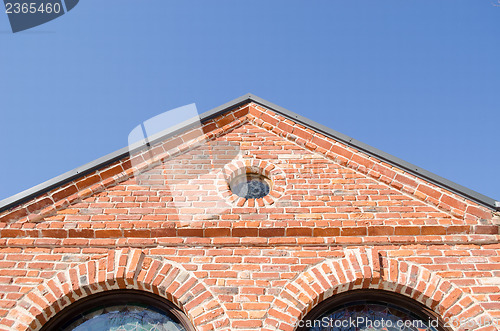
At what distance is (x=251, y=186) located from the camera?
252 inches

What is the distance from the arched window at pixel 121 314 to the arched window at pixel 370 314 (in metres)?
1.48

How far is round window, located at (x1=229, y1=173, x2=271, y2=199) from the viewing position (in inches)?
247

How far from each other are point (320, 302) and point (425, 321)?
3.87 ft

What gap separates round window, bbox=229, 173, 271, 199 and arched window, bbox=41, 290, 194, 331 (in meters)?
1.81

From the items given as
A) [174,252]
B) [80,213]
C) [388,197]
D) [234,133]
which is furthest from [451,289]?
[80,213]

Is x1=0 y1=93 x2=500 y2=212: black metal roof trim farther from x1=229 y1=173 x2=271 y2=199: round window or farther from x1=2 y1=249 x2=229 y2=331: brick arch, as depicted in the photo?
x1=2 y1=249 x2=229 y2=331: brick arch

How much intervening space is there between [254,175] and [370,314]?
239cm

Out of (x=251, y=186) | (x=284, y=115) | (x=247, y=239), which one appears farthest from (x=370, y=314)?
(x=284, y=115)

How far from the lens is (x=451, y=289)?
506 cm

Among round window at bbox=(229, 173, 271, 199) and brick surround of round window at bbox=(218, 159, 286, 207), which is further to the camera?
round window at bbox=(229, 173, 271, 199)

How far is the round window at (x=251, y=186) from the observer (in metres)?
6.29
